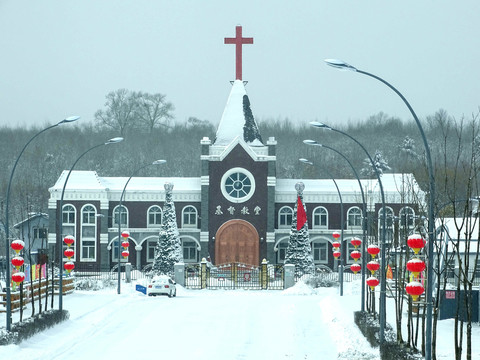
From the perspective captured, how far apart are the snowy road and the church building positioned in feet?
65.7

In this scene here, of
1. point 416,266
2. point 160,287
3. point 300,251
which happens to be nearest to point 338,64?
point 416,266

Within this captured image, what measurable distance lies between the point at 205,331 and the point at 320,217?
110 feet

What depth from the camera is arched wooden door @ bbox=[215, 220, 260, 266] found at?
5897 centimetres

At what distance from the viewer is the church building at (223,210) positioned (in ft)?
193

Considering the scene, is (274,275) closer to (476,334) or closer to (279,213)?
(279,213)

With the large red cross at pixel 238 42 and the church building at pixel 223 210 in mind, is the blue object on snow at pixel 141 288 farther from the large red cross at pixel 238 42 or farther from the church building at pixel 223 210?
the large red cross at pixel 238 42

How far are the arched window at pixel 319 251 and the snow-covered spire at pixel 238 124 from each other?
23.9 ft

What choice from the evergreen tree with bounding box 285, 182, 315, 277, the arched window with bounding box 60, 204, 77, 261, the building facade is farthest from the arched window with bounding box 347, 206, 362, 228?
the arched window with bounding box 60, 204, 77, 261

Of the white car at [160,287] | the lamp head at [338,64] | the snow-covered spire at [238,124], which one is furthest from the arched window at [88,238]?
the lamp head at [338,64]

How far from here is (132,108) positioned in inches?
4641

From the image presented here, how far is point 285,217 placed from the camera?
60.2m

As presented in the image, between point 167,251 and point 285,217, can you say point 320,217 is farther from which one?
point 167,251

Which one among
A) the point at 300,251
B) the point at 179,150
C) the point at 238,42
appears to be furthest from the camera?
the point at 179,150

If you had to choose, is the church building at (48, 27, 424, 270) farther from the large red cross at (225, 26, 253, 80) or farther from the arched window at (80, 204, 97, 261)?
the large red cross at (225, 26, 253, 80)
